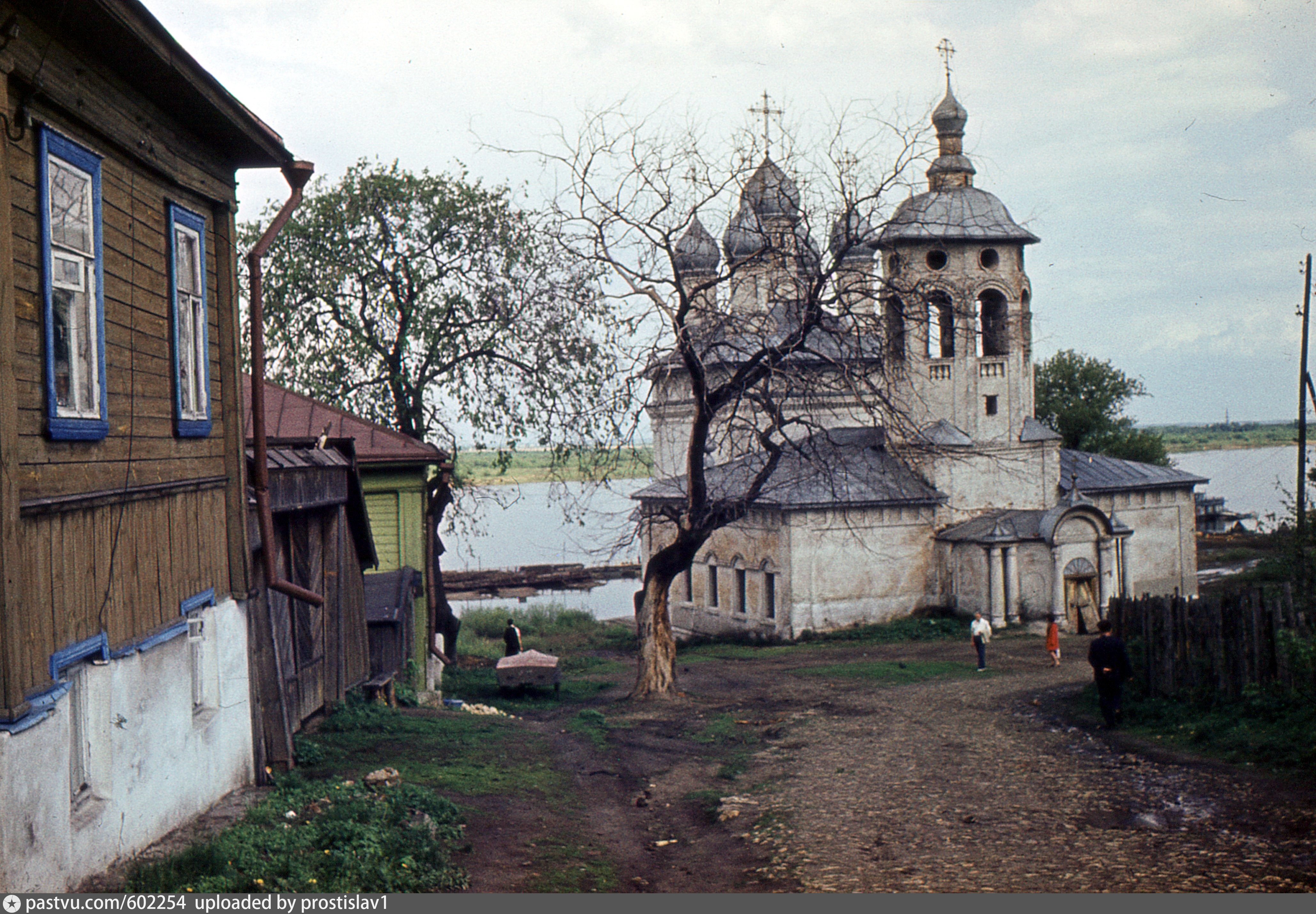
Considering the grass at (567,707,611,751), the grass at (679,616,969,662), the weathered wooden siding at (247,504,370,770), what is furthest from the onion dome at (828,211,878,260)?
the grass at (679,616,969,662)

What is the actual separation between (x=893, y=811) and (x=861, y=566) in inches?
864

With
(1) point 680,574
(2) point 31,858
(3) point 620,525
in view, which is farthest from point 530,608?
(2) point 31,858

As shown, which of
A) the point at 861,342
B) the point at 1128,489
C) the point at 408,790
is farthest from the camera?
the point at 1128,489

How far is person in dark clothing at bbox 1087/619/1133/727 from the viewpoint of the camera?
1471 cm

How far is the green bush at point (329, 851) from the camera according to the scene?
7.20 metres

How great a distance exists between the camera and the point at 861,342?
1923cm

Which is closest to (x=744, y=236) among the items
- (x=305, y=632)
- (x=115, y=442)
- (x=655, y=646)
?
(x=655, y=646)

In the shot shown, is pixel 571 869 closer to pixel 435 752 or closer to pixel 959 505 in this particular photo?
pixel 435 752

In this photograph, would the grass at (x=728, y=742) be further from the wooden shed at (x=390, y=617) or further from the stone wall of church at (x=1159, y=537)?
the stone wall of church at (x=1159, y=537)

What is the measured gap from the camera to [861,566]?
32750 millimetres

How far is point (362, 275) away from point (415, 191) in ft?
8.05

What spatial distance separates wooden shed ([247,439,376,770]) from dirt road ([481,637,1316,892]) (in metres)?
2.62

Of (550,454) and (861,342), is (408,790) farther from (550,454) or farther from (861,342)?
(550,454)

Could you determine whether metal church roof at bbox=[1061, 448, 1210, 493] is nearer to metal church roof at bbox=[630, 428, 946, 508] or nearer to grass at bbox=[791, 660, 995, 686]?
metal church roof at bbox=[630, 428, 946, 508]
